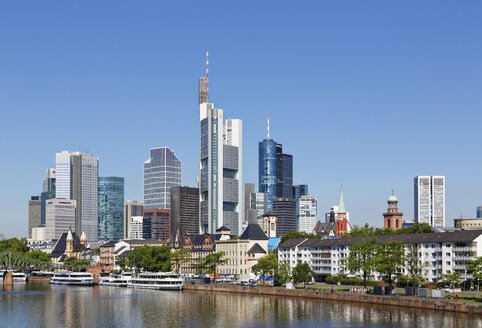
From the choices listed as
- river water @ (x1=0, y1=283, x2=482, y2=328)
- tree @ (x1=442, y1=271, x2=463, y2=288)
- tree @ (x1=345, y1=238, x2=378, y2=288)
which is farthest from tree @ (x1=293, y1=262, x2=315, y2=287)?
tree @ (x1=442, y1=271, x2=463, y2=288)

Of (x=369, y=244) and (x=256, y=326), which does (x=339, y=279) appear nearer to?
(x=369, y=244)

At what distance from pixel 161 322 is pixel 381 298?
4791 centimetres

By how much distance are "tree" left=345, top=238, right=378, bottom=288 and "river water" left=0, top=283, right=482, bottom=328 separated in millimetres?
20583

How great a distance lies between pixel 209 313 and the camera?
13562cm

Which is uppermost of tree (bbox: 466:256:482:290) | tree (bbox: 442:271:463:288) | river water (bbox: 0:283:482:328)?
tree (bbox: 466:256:482:290)

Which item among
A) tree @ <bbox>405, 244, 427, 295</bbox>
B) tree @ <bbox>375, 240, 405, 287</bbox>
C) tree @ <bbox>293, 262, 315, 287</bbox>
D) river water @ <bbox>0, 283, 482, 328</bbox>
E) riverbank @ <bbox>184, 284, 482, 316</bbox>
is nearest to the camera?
river water @ <bbox>0, 283, 482, 328</bbox>

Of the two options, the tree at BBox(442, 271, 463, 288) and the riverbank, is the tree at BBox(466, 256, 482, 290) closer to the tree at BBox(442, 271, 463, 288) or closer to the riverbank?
the tree at BBox(442, 271, 463, 288)

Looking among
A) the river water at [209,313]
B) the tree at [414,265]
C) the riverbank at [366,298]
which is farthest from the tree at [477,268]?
the river water at [209,313]

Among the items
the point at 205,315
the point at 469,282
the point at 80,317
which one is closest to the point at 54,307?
the point at 80,317

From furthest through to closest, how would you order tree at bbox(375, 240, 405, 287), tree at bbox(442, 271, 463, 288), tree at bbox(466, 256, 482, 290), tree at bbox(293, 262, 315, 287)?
1. tree at bbox(293, 262, 315, 287)
2. tree at bbox(375, 240, 405, 287)
3. tree at bbox(442, 271, 463, 288)
4. tree at bbox(466, 256, 482, 290)

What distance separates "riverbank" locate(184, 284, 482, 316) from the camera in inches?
4938

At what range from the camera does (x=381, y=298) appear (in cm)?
14425

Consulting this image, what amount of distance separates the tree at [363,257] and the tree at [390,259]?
3089 mm

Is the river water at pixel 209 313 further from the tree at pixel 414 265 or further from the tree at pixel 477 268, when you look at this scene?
the tree at pixel 414 265
